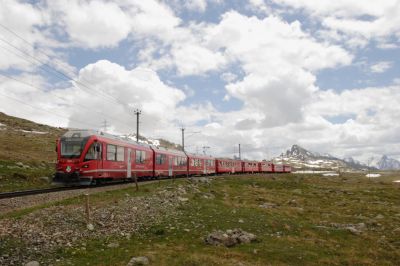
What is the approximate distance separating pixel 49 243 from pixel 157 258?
405 centimetres

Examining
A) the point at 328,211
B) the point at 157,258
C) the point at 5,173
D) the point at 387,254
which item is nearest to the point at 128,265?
the point at 157,258

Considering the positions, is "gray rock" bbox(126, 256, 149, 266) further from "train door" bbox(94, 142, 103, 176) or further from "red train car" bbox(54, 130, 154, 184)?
"train door" bbox(94, 142, 103, 176)

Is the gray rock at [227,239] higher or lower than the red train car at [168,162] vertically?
lower

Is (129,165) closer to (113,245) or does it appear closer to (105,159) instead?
(105,159)

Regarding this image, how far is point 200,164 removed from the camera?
6831cm

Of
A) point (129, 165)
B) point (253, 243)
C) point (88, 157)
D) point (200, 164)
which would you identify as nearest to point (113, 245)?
point (253, 243)

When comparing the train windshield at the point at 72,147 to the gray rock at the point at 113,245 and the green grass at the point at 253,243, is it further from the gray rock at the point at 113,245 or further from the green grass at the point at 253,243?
the gray rock at the point at 113,245

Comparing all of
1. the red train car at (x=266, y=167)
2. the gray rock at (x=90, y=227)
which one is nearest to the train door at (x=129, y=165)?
the gray rock at (x=90, y=227)

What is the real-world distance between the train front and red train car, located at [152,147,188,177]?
56.6 ft

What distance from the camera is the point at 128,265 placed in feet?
41.8

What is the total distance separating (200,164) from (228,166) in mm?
17328

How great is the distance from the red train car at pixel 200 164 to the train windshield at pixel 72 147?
3246cm

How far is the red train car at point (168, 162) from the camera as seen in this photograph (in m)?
48.3

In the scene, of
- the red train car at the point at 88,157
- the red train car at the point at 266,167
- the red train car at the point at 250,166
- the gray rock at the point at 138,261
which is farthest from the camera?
A: the red train car at the point at 266,167
